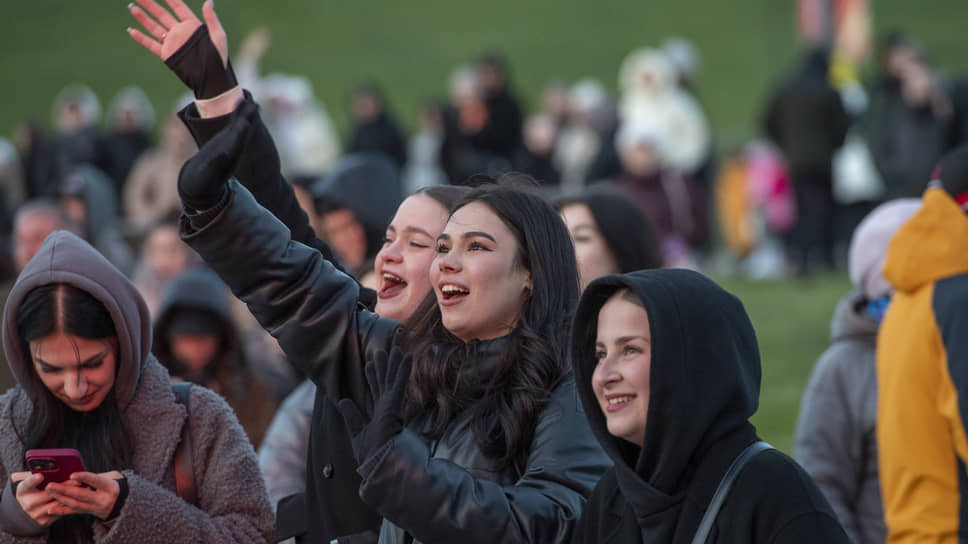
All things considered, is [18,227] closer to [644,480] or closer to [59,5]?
[644,480]

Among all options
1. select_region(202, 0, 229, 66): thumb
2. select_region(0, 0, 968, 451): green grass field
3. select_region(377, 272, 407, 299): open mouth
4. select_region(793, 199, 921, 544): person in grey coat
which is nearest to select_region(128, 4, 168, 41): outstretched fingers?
select_region(202, 0, 229, 66): thumb

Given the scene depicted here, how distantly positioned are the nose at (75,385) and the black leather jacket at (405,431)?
717 mm

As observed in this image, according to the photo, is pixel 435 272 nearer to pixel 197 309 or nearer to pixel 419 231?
pixel 419 231

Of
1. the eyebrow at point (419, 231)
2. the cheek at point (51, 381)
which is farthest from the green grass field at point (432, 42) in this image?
the cheek at point (51, 381)

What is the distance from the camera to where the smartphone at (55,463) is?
379cm

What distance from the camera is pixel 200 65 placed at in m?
3.58

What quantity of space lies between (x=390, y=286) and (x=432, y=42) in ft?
123

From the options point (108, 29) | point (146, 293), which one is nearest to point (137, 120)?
point (146, 293)

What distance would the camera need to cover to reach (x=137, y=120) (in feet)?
59.5

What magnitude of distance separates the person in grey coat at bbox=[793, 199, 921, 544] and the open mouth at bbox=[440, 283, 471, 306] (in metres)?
1.94

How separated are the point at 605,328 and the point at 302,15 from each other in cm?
3888

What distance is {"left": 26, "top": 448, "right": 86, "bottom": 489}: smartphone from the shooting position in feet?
12.4

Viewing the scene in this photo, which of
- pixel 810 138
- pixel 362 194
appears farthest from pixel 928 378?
pixel 810 138

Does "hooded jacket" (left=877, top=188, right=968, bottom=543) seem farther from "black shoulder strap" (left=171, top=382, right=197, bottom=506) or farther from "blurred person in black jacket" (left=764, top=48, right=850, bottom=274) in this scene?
"blurred person in black jacket" (left=764, top=48, right=850, bottom=274)
